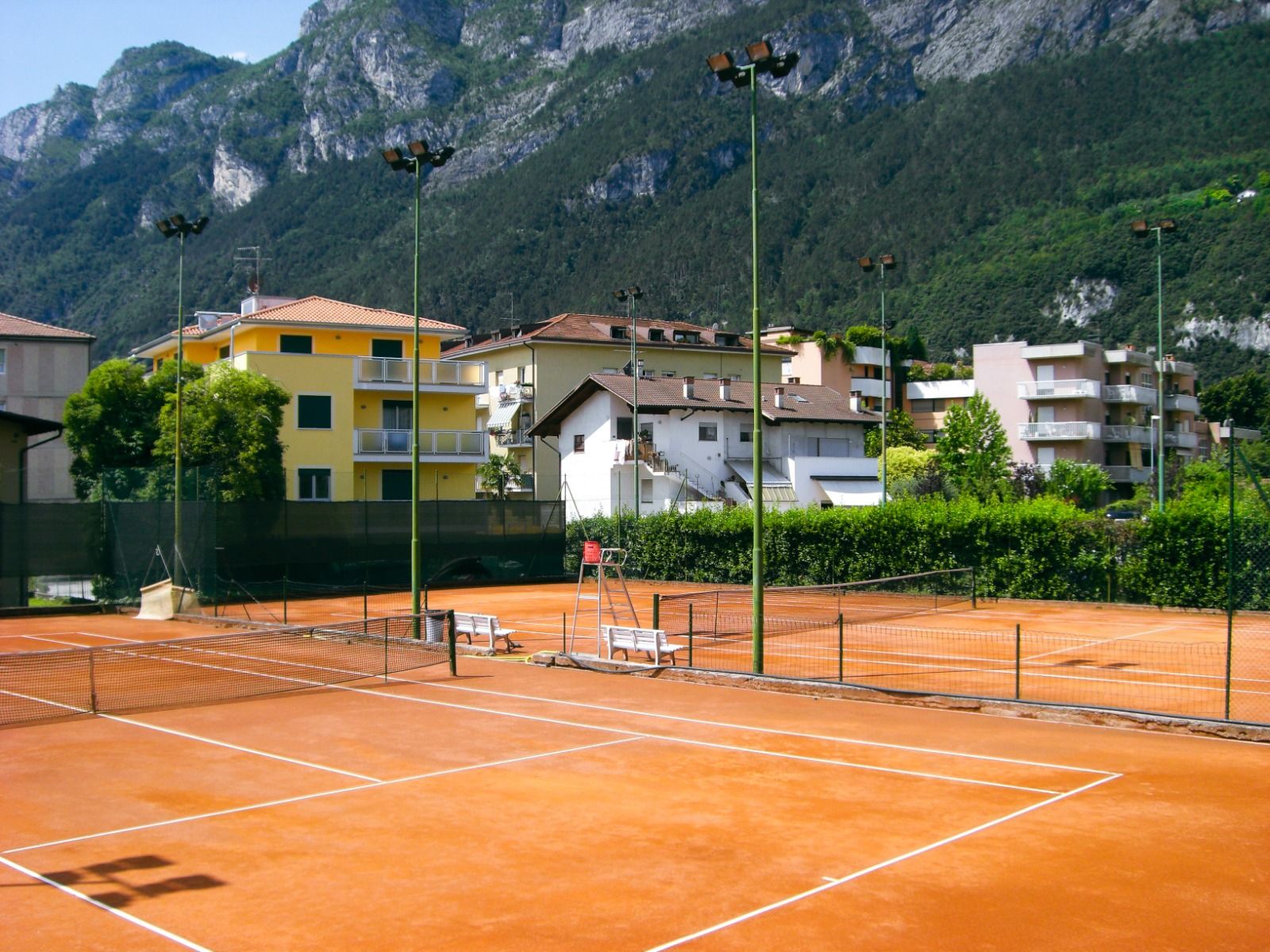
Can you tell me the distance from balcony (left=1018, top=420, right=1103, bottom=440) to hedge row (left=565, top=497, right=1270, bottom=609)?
46.0 meters

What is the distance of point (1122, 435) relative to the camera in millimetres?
81625

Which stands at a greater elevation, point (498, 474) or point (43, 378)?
point (43, 378)

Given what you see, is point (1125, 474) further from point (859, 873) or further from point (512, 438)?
point (859, 873)

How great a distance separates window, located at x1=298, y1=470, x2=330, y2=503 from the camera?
4916cm

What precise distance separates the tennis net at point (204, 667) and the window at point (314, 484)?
22.7 meters

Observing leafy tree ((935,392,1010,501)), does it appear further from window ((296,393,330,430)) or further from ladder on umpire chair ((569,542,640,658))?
window ((296,393,330,430))

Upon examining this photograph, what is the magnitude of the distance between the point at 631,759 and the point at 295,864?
4.88 m

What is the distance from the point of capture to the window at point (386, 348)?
5312 cm

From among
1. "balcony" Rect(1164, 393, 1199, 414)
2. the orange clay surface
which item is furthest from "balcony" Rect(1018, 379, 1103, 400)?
the orange clay surface

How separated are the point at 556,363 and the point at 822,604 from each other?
37764 millimetres

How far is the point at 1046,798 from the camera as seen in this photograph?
11.8 metres


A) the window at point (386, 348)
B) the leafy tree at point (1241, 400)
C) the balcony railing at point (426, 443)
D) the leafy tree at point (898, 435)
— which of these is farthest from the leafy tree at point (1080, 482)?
the leafy tree at point (1241, 400)

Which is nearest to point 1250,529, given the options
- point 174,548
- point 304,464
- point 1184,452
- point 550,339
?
point 174,548

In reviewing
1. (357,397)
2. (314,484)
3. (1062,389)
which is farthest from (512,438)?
(1062,389)
